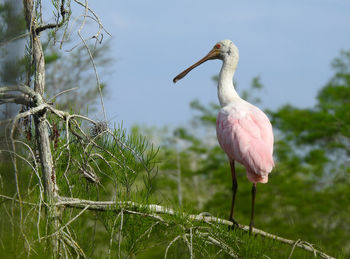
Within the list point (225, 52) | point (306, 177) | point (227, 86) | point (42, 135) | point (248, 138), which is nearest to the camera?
point (42, 135)

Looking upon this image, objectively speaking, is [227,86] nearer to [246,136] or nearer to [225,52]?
[225,52]

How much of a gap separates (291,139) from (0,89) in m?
17.9

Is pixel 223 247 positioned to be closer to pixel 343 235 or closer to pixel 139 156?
pixel 139 156

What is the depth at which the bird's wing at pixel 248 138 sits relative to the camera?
4305 mm

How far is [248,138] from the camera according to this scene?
4.48 meters

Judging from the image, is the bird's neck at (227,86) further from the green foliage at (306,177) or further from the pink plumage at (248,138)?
the green foliage at (306,177)

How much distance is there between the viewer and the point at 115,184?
9.07 ft

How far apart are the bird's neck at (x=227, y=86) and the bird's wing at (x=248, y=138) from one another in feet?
0.75

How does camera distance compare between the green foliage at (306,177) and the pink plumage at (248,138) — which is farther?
the green foliage at (306,177)

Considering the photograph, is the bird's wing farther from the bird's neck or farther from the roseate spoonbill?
the bird's neck

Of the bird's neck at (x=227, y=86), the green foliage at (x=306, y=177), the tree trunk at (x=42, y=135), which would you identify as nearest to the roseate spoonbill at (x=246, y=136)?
the bird's neck at (x=227, y=86)

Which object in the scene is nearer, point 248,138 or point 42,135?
point 42,135

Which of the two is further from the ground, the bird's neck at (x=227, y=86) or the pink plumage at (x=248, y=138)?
the bird's neck at (x=227, y=86)

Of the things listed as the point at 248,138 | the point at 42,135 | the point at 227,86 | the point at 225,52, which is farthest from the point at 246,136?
the point at 42,135
